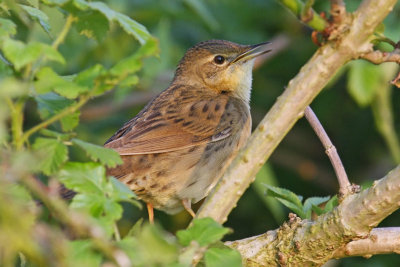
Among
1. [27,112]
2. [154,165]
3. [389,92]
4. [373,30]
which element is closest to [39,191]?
[373,30]

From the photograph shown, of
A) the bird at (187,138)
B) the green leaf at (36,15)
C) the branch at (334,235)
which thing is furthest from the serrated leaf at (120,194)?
the bird at (187,138)

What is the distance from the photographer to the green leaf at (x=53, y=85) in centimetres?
193

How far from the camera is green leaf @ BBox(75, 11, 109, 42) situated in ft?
7.80

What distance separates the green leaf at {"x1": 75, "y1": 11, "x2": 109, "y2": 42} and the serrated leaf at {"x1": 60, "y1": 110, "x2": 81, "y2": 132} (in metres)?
0.42

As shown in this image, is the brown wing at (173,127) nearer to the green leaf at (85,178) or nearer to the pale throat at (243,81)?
the pale throat at (243,81)

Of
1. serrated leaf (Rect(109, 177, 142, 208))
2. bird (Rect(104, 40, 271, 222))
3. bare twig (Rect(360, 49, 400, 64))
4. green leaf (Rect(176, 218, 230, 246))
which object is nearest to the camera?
green leaf (Rect(176, 218, 230, 246))

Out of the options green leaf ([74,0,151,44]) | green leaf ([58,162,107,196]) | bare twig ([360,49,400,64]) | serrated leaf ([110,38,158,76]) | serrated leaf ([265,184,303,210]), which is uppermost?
bare twig ([360,49,400,64])

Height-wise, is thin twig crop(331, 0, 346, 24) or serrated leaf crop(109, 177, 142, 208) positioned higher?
thin twig crop(331, 0, 346, 24)

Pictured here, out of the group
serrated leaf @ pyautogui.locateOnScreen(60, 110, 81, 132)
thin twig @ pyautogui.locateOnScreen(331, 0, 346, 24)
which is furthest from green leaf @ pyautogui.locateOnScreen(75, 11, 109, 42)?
thin twig @ pyautogui.locateOnScreen(331, 0, 346, 24)

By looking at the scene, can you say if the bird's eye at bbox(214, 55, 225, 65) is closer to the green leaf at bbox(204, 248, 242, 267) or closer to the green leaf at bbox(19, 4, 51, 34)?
the green leaf at bbox(19, 4, 51, 34)

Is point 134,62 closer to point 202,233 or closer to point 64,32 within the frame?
point 64,32

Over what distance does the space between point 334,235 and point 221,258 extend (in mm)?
1000

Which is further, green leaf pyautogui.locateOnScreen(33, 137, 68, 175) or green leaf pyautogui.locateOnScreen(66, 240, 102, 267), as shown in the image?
green leaf pyautogui.locateOnScreen(33, 137, 68, 175)

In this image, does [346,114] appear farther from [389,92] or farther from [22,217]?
[22,217]
